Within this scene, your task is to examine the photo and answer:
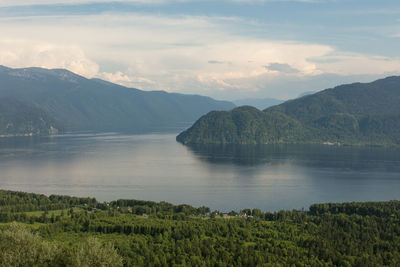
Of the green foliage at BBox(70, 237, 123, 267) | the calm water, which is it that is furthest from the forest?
the calm water

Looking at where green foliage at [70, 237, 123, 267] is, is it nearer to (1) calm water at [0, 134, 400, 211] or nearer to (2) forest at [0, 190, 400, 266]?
(2) forest at [0, 190, 400, 266]

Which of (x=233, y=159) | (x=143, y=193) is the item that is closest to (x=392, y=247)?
(x=143, y=193)

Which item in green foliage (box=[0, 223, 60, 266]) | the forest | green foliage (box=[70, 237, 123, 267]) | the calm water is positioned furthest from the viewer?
the calm water

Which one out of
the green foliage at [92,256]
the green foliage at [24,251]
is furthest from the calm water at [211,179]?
the green foliage at [24,251]

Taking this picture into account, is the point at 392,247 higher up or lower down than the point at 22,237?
lower down

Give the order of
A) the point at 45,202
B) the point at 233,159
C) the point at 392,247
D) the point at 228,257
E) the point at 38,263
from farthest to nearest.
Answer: the point at 233,159, the point at 45,202, the point at 392,247, the point at 228,257, the point at 38,263

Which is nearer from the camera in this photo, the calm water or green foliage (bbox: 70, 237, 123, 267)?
green foliage (bbox: 70, 237, 123, 267)

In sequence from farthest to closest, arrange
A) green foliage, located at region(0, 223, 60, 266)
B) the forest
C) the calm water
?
the calm water → the forest → green foliage, located at region(0, 223, 60, 266)

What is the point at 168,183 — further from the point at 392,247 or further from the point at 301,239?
the point at 392,247

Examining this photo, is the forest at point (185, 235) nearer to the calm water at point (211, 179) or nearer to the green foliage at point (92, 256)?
the green foliage at point (92, 256)
